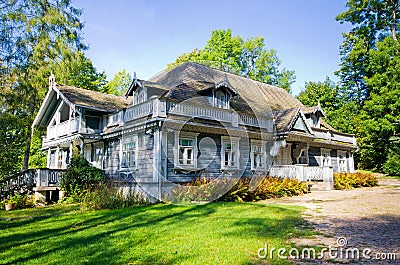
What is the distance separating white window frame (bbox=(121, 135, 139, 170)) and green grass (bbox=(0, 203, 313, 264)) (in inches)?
229

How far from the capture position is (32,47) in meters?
25.2

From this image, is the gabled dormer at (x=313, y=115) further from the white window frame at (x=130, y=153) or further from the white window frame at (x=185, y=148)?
the white window frame at (x=130, y=153)

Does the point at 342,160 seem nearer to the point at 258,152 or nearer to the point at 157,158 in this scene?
the point at 258,152

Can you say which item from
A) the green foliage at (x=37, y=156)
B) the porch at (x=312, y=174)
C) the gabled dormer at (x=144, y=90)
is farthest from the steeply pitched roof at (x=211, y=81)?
the green foliage at (x=37, y=156)

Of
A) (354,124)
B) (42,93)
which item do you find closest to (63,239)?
(42,93)

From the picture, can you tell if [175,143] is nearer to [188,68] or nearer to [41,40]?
[188,68]

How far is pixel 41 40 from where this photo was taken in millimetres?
25141

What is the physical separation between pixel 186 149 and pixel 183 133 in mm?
861

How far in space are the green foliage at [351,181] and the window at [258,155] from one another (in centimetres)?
486

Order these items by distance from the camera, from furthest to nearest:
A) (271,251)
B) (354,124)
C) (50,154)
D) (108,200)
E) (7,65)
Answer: (354,124), (50,154), (7,65), (108,200), (271,251)

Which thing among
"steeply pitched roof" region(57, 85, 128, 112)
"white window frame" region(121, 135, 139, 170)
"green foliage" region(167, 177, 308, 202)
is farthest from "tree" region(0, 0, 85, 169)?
"green foliage" region(167, 177, 308, 202)

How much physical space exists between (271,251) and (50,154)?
23.2m

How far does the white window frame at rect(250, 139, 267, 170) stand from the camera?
63.3ft

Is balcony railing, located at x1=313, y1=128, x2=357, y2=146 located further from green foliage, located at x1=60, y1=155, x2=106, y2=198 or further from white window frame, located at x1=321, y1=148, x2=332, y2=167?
green foliage, located at x1=60, y1=155, x2=106, y2=198
